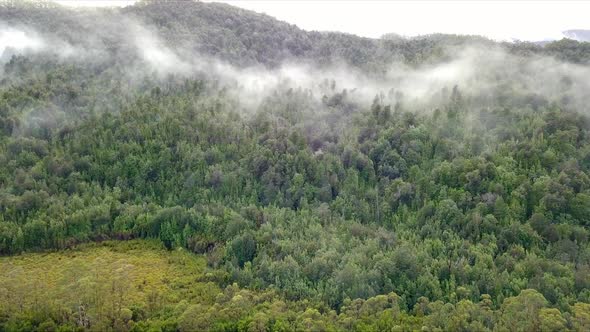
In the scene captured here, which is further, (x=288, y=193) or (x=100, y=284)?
(x=288, y=193)

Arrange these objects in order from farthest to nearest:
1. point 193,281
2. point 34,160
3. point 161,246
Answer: point 34,160
point 161,246
point 193,281

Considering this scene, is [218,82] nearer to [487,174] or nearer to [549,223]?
[487,174]

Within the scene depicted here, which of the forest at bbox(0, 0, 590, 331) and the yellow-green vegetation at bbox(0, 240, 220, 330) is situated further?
the forest at bbox(0, 0, 590, 331)

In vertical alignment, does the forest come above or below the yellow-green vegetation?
above

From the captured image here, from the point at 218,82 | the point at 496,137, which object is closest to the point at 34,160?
the point at 218,82

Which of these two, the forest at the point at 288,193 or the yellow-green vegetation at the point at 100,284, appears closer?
the yellow-green vegetation at the point at 100,284

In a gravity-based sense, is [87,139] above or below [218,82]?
below

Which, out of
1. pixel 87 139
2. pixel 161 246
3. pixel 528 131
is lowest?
pixel 161 246

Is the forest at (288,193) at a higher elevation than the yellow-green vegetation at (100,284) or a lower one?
higher
